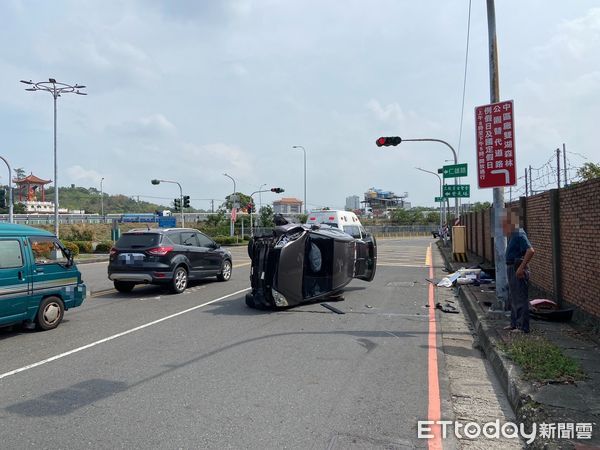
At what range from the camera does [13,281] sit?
7859 millimetres

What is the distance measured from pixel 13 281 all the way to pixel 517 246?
7.79m

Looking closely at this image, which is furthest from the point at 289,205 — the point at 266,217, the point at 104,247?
the point at 104,247

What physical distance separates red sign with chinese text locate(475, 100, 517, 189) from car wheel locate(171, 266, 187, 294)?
7.74 m

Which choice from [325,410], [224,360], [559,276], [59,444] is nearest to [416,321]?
[559,276]

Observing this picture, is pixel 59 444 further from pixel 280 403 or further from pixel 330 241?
pixel 330 241

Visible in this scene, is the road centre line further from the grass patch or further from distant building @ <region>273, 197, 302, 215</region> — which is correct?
distant building @ <region>273, 197, 302, 215</region>

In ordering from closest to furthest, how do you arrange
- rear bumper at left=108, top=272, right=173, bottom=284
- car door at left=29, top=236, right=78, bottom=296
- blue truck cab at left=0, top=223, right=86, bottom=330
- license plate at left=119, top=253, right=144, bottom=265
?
blue truck cab at left=0, top=223, right=86, bottom=330 < car door at left=29, top=236, right=78, bottom=296 < rear bumper at left=108, top=272, right=173, bottom=284 < license plate at left=119, top=253, right=144, bottom=265

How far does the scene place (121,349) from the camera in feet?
24.1

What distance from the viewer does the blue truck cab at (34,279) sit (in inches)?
308

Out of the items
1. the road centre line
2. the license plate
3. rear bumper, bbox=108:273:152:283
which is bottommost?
the road centre line

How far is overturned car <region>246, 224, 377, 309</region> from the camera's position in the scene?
10391 mm

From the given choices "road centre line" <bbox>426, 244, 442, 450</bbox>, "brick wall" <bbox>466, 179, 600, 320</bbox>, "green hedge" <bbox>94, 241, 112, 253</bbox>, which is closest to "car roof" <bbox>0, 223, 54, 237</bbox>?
"road centre line" <bbox>426, 244, 442, 450</bbox>

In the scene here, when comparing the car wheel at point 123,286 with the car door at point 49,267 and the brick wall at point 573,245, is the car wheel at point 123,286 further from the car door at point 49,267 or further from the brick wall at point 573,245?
the brick wall at point 573,245

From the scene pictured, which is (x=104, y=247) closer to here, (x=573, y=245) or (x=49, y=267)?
(x=49, y=267)
